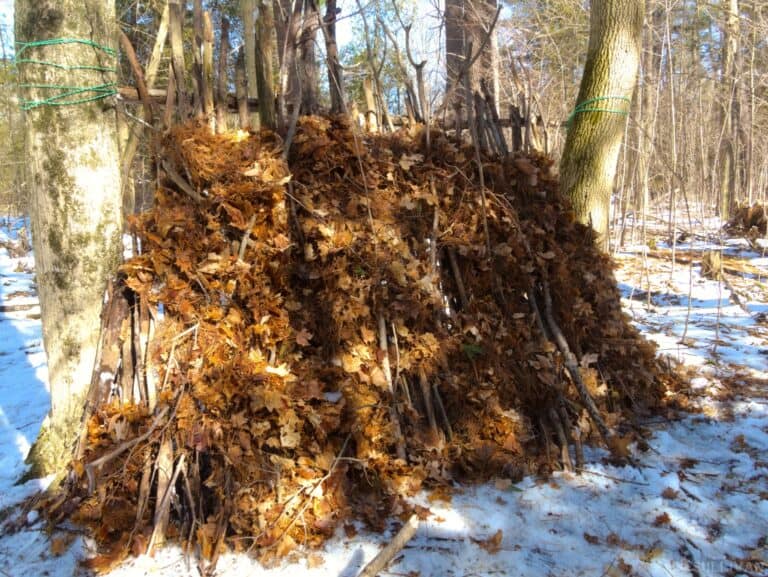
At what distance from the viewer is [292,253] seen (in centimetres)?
288

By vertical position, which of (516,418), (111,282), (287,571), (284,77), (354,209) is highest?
(284,77)

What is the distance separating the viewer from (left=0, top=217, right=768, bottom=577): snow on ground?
2.16m

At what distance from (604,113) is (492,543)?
11.9ft

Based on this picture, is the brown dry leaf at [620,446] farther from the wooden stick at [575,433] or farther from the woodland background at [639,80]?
the woodland background at [639,80]

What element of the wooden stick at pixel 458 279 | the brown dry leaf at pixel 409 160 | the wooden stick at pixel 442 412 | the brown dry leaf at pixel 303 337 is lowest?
the wooden stick at pixel 442 412

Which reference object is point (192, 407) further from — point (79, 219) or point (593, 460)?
point (593, 460)

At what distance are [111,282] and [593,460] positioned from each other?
2.95 meters

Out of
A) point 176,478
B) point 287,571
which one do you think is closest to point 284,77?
point 176,478

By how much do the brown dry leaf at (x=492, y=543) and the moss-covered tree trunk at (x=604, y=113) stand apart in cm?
284

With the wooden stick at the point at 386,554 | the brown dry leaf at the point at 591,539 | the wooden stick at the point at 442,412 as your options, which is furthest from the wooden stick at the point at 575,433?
the wooden stick at the point at 386,554

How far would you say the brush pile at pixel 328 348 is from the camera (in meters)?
2.38

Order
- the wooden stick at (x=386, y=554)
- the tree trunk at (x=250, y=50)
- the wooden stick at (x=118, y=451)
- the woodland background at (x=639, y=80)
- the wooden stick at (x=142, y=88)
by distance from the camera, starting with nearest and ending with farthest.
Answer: the wooden stick at (x=386, y=554) → the wooden stick at (x=118, y=451) → the wooden stick at (x=142, y=88) → the tree trunk at (x=250, y=50) → the woodland background at (x=639, y=80)

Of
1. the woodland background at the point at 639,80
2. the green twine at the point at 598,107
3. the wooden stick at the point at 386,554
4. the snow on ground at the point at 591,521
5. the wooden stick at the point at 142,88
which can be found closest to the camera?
the wooden stick at the point at 386,554

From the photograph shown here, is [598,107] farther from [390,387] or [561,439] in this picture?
[390,387]
